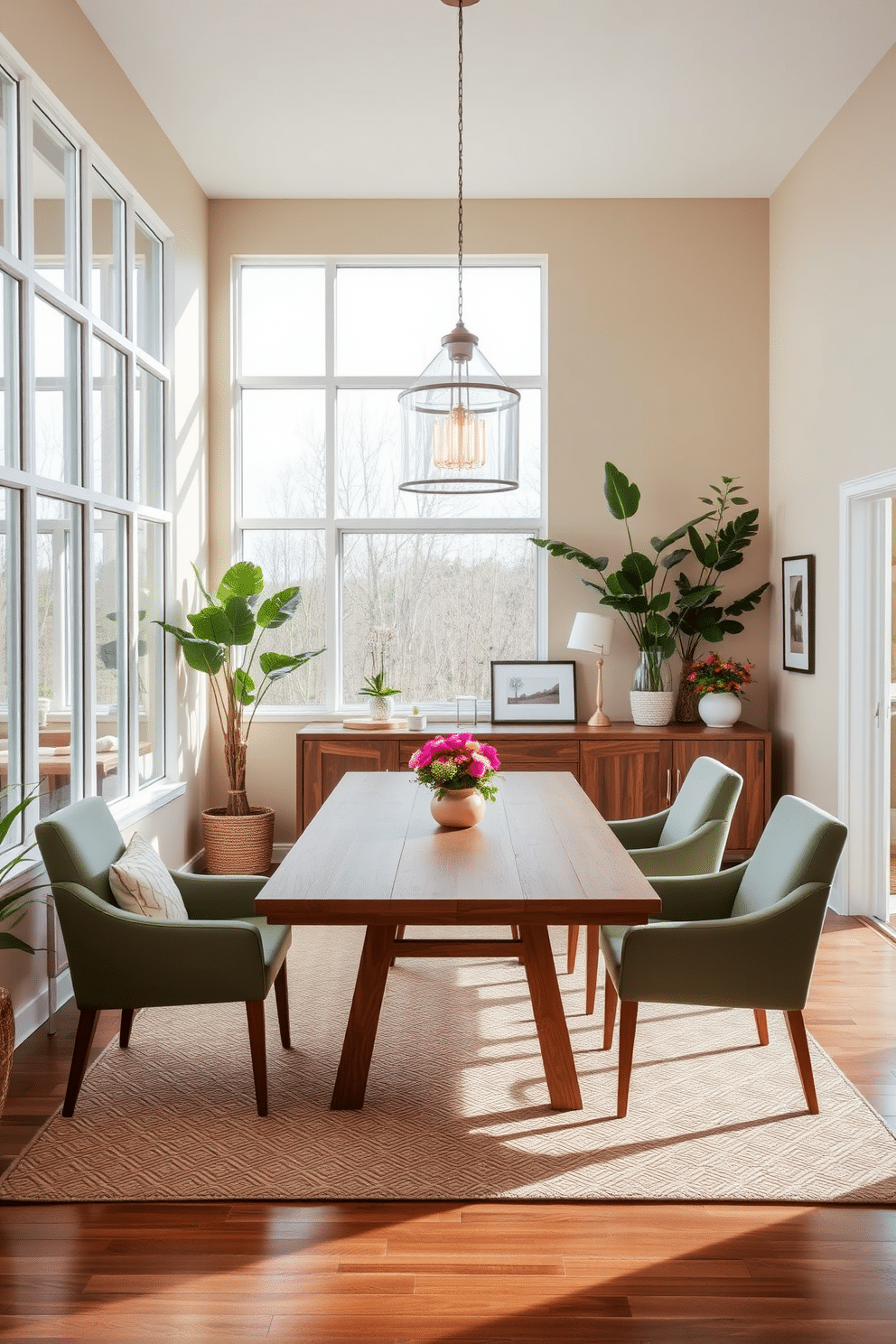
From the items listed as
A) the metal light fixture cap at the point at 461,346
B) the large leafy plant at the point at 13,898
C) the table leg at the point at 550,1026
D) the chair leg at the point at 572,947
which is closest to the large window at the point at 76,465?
the large leafy plant at the point at 13,898

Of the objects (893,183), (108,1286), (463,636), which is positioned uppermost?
(893,183)

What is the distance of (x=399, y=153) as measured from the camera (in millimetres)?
5574

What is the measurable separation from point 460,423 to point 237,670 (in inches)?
109

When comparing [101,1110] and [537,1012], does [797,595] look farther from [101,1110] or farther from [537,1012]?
[101,1110]

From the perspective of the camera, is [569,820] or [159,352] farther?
[159,352]

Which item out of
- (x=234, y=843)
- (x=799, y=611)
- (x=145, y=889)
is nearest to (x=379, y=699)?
(x=234, y=843)

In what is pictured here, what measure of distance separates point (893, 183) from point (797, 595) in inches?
80.9

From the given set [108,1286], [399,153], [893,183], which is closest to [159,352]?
[399,153]

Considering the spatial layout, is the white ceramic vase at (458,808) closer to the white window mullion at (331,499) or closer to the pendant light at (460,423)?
the pendant light at (460,423)

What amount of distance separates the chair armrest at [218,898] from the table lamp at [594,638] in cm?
283

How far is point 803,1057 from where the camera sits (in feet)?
10.1

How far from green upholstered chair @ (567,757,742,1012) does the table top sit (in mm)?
272

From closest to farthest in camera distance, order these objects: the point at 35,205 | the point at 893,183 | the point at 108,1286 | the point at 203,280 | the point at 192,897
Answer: the point at 108,1286, the point at 192,897, the point at 35,205, the point at 893,183, the point at 203,280

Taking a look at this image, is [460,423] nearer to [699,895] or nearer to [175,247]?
[699,895]
